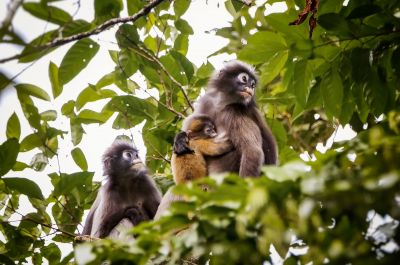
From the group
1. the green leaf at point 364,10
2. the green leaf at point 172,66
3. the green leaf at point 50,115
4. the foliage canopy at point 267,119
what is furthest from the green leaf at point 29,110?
the green leaf at point 364,10

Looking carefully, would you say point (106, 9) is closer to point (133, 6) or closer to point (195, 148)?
point (133, 6)

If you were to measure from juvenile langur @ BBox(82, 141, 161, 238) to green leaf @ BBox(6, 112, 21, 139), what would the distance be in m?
2.11

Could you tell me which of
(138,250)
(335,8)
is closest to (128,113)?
(335,8)

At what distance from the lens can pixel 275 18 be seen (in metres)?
2.68

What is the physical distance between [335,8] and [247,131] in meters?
1.53

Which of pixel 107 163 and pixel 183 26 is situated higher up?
pixel 183 26

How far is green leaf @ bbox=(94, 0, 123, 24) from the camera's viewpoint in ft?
8.12

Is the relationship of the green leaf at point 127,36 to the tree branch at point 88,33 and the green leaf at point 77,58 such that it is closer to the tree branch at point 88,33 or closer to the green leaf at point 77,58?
the tree branch at point 88,33

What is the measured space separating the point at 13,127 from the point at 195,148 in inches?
56.2

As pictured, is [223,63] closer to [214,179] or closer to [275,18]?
[275,18]

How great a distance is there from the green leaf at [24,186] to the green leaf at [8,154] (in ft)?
0.60

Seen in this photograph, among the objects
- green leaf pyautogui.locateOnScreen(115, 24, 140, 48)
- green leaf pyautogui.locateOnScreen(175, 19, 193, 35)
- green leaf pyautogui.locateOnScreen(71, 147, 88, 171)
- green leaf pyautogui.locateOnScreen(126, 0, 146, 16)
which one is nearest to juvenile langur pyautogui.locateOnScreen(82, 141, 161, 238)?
green leaf pyautogui.locateOnScreen(71, 147, 88, 171)

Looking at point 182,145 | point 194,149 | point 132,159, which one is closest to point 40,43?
point 182,145

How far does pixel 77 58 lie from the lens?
276 cm
